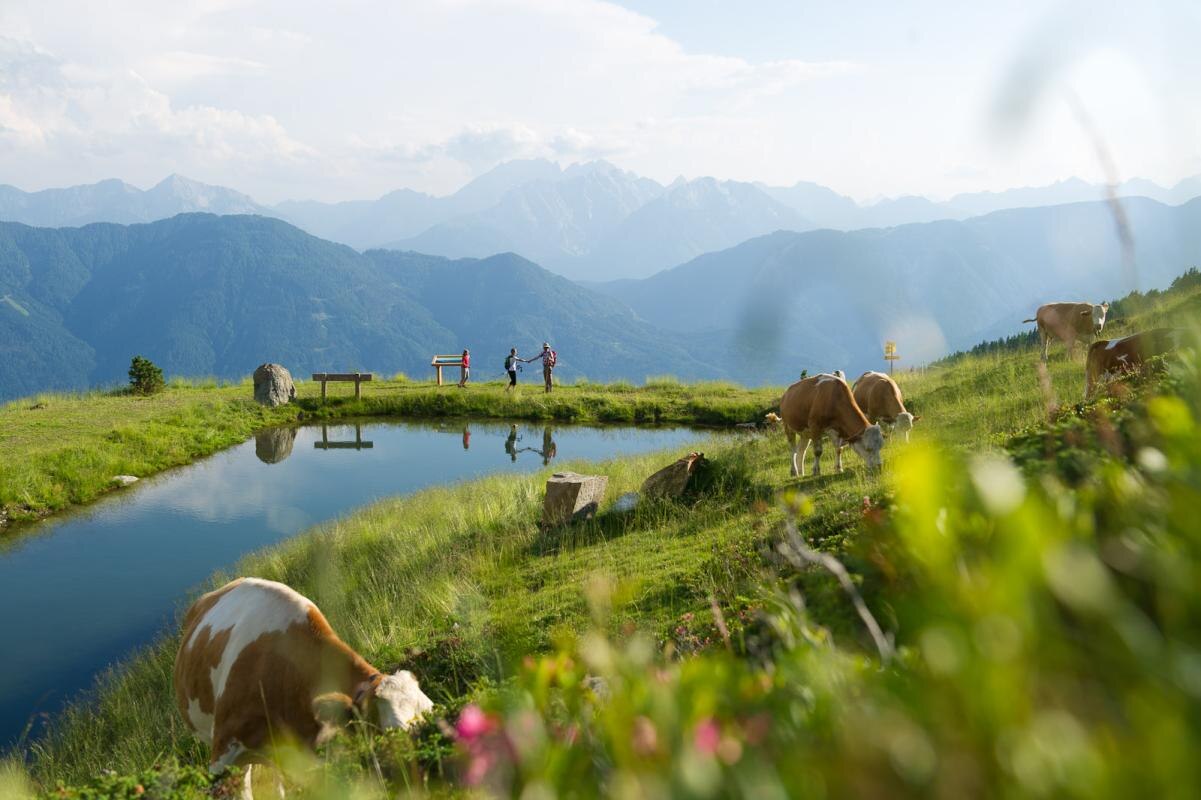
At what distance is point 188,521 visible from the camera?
18250 mm

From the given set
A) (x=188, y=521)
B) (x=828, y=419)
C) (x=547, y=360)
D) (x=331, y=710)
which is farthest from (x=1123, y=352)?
(x=547, y=360)

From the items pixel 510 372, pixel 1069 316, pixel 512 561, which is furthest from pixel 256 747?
pixel 510 372

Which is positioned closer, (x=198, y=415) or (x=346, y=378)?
(x=198, y=415)

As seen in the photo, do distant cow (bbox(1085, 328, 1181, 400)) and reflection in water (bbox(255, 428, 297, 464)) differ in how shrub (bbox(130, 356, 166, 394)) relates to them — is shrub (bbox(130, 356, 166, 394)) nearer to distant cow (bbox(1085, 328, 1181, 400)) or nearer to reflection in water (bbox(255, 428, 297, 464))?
reflection in water (bbox(255, 428, 297, 464))

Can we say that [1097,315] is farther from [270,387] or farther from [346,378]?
[270,387]

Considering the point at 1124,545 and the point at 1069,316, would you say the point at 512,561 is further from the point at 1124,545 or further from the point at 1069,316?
the point at 1069,316

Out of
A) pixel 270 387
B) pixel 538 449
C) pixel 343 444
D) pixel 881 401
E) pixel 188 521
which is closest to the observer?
pixel 881 401

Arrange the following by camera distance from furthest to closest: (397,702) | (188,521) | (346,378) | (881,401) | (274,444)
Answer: (346,378) < (274,444) < (188,521) < (881,401) < (397,702)

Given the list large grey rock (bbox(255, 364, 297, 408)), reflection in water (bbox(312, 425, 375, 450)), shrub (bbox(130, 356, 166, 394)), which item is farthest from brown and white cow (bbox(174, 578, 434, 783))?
shrub (bbox(130, 356, 166, 394))

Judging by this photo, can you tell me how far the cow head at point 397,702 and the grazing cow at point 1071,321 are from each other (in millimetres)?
19007

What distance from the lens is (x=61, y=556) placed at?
16000mm

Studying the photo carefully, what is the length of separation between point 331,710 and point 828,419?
33.5 feet

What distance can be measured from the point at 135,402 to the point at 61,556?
1576 centimetres

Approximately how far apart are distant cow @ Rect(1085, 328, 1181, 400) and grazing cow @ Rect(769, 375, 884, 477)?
3.23 m
